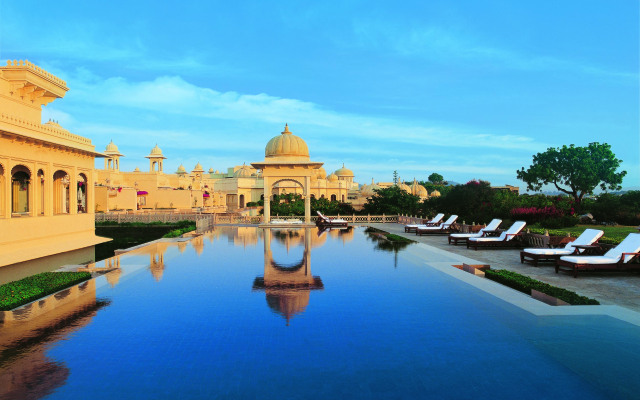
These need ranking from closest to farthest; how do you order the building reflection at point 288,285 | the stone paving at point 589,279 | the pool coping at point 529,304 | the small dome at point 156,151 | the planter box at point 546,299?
the pool coping at point 529,304 → the building reflection at point 288,285 → the planter box at point 546,299 → the stone paving at point 589,279 → the small dome at point 156,151

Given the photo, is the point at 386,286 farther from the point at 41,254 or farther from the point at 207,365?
the point at 41,254

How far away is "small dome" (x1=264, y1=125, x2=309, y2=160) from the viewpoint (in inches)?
1170

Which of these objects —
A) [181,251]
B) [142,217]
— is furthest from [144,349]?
[142,217]

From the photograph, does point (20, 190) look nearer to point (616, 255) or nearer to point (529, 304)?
point (529, 304)

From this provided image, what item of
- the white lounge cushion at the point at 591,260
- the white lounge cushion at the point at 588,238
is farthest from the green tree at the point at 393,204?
the white lounge cushion at the point at 591,260

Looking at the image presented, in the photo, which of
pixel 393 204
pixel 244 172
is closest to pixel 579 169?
Result: pixel 393 204

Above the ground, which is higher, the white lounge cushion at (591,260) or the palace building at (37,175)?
the palace building at (37,175)

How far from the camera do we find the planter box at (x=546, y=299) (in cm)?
754

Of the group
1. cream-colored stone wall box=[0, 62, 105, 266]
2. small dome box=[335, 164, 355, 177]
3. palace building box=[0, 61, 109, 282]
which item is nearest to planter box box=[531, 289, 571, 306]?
palace building box=[0, 61, 109, 282]

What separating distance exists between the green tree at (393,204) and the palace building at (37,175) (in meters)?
20.1

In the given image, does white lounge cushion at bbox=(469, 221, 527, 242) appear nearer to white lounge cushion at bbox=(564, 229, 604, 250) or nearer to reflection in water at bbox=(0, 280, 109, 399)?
white lounge cushion at bbox=(564, 229, 604, 250)

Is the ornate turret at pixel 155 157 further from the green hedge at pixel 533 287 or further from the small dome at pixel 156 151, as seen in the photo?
the green hedge at pixel 533 287

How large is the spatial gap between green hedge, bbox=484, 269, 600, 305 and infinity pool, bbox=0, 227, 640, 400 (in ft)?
2.75

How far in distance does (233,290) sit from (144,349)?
3.38m
